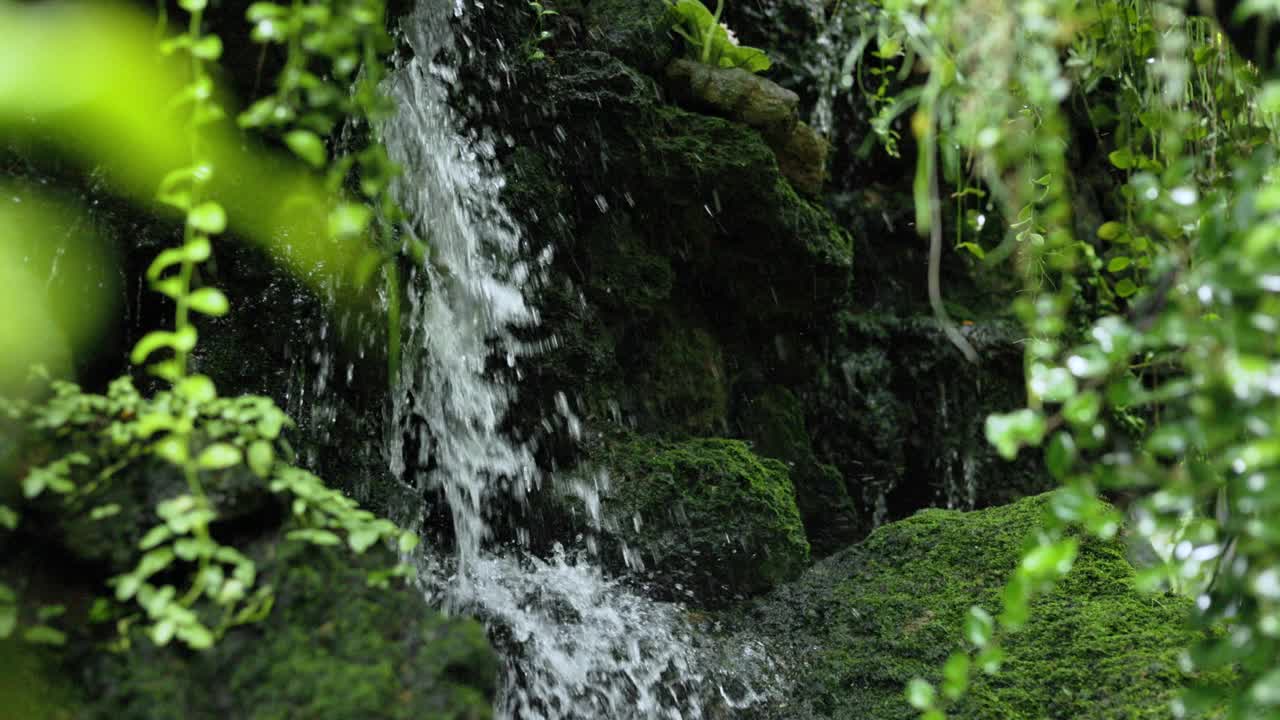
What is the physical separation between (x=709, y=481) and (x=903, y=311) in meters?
2.84

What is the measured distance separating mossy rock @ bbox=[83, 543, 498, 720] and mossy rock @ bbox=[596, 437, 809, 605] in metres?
1.92

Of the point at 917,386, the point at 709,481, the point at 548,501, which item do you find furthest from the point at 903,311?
the point at 548,501

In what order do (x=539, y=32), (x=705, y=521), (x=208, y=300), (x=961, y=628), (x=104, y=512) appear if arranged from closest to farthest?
(x=208, y=300)
(x=104, y=512)
(x=961, y=628)
(x=705, y=521)
(x=539, y=32)

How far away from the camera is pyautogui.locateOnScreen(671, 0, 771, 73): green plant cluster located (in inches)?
179

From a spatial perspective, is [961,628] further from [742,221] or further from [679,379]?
[742,221]

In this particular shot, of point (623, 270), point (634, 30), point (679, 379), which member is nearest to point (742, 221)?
point (623, 270)

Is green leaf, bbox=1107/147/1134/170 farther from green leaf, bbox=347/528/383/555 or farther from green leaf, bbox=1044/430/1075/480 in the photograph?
green leaf, bbox=347/528/383/555

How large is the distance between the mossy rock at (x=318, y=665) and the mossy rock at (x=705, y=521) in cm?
192

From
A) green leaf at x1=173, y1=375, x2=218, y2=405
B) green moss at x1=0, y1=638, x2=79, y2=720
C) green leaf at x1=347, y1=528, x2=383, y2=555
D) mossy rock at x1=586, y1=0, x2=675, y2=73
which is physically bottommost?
green moss at x1=0, y1=638, x2=79, y2=720

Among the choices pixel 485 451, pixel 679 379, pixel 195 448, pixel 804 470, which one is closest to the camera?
pixel 195 448

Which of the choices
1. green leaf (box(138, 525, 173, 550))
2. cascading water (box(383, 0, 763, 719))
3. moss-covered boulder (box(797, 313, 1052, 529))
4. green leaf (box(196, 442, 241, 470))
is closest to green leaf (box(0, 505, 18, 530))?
green leaf (box(138, 525, 173, 550))

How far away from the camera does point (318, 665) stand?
5.80ft

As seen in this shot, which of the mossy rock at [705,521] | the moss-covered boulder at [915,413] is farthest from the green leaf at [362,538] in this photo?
the moss-covered boulder at [915,413]

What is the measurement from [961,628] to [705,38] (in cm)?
295
